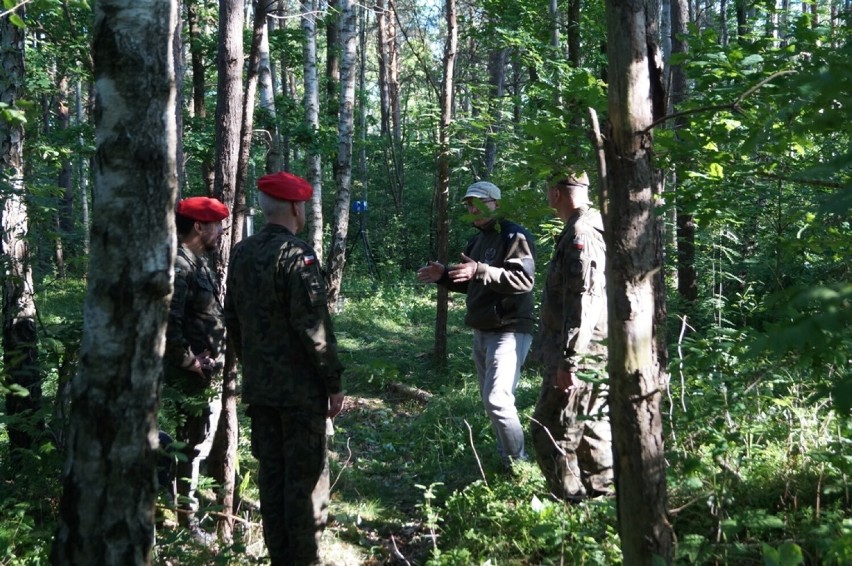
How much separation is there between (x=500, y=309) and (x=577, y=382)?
1124 mm

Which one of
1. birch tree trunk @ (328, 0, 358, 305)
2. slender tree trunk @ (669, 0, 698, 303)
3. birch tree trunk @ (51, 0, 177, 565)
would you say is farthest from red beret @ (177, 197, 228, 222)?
slender tree trunk @ (669, 0, 698, 303)

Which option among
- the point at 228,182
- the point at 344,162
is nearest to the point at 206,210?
the point at 228,182

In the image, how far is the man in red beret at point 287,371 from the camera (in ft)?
12.8

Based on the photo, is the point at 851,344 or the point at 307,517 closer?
the point at 851,344

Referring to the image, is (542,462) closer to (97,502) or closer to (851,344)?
(851,344)

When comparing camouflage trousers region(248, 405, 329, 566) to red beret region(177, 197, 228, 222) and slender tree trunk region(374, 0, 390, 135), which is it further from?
slender tree trunk region(374, 0, 390, 135)

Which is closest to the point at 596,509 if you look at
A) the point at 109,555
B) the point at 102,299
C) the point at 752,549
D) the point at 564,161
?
the point at 752,549

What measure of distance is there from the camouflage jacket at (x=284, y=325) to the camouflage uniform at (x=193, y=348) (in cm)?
80

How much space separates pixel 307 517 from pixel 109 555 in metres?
1.73

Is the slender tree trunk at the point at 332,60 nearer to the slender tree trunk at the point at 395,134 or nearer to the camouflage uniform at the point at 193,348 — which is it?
the slender tree trunk at the point at 395,134

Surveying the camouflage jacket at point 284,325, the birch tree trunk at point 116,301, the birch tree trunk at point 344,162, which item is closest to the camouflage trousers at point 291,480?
the camouflage jacket at point 284,325

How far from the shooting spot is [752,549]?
3.03 metres

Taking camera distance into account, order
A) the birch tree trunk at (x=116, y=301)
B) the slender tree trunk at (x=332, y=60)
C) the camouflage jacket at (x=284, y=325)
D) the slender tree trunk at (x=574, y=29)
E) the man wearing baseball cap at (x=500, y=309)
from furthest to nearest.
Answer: the slender tree trunk at (x=332, y=60), the slender tree trunk at (x=574, y=29), the man wearing baseball cap at (x=500, y=309), the camouflage jacket at (x=284, y=325), the birch tree trunk at (x=116, y=301)

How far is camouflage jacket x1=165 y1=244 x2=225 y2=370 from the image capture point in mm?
4664
